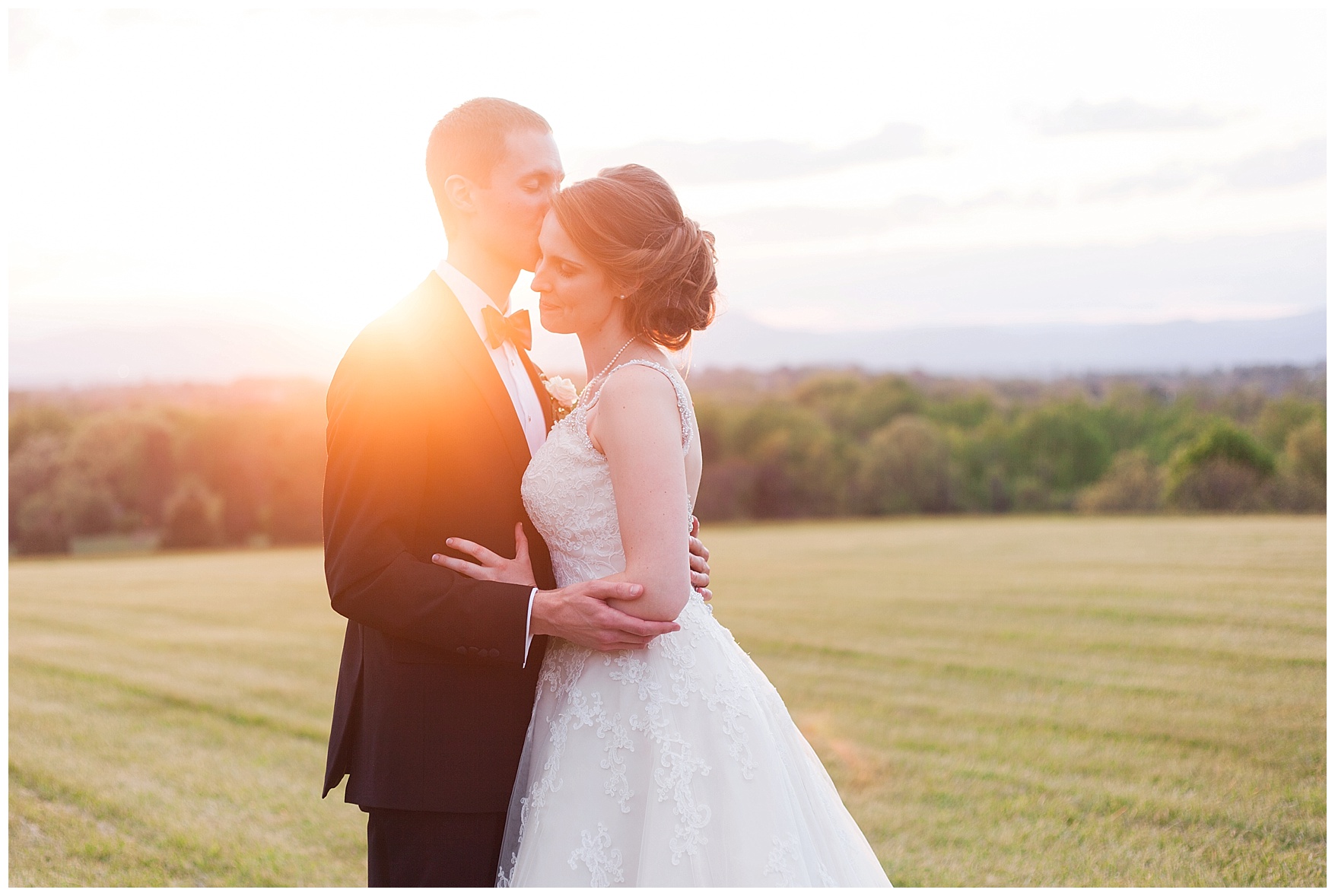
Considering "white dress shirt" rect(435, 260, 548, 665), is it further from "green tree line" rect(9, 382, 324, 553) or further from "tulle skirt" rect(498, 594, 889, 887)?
"green tree line" rect(9, 382, 324, 553)

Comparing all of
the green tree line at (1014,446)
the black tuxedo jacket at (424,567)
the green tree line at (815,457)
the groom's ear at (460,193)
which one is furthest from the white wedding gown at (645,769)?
the green tree line at (1014,446)

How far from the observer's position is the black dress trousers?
312 cm

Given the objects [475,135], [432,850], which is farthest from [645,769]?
[475,135]

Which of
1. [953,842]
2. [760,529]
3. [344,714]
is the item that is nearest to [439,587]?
[344,714]

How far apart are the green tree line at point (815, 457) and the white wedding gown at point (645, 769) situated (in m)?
25.3

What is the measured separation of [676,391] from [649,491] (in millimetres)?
344

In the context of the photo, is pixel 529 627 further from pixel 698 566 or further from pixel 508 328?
pixel 508 328

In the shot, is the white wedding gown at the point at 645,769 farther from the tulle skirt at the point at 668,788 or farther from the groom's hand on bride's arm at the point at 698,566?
the groom's hand on bride's arm at the point at 698,566

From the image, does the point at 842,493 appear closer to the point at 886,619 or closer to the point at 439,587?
the point at 886,619

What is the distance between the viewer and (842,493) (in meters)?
36.1

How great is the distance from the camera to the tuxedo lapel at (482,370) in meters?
3.16

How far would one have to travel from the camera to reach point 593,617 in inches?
113

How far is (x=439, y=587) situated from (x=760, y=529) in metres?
27.8

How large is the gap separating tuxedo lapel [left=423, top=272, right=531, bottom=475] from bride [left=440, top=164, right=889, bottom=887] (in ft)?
0.37
